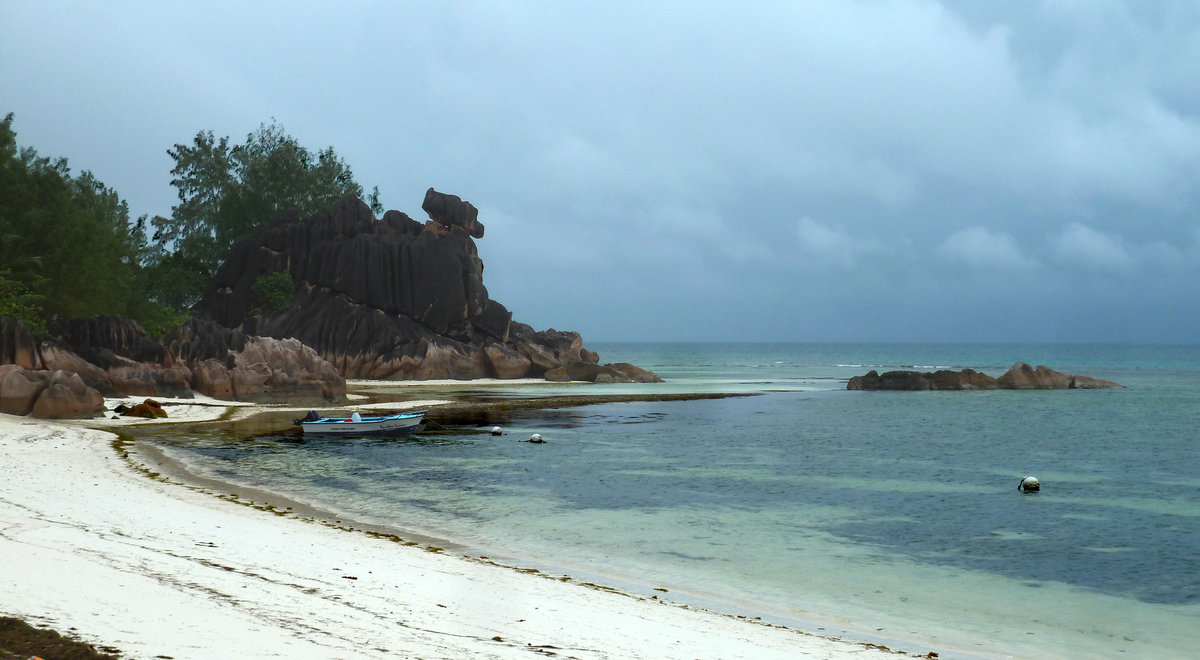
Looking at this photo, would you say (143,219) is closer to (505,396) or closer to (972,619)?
(505,396)

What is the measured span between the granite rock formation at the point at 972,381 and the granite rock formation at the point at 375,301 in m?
25.7

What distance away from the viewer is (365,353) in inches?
3477

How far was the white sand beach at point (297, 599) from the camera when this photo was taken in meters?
8.70

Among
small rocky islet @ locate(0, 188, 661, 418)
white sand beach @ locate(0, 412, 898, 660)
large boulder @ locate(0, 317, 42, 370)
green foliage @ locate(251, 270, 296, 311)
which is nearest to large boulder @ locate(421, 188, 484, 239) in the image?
small rocky islet @ locate(0, 188, 661, 418)

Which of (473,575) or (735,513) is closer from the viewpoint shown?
(473,575)

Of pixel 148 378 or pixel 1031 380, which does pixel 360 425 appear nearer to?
pixel 148 378

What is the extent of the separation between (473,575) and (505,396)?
56071 millimetres

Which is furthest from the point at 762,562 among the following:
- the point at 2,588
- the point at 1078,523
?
the point at 2,588

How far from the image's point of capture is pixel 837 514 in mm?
22422

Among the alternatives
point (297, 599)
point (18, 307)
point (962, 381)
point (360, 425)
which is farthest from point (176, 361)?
point (962, 381)

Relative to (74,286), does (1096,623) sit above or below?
below

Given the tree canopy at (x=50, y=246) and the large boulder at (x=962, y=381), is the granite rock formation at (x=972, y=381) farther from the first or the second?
the tree canopy at (x=50, y=246)

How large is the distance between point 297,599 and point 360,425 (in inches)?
1136

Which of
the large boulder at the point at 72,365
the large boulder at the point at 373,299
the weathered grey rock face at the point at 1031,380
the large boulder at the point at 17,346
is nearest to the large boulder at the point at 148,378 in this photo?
the large boulder at the point at 72,365
